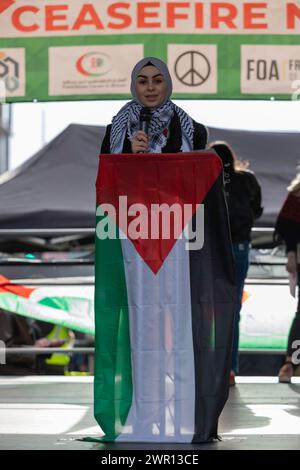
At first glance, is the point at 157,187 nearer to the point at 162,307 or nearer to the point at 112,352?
the point at 162,307

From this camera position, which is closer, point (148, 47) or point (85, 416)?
point (85, 416)

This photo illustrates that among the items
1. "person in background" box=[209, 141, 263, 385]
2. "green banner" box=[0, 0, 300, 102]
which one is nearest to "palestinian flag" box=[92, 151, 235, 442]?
"person in background" box=[209, 141, 263, 385]

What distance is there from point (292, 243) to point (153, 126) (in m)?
3.68

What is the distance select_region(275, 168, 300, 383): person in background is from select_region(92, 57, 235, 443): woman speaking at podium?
12.8 feet

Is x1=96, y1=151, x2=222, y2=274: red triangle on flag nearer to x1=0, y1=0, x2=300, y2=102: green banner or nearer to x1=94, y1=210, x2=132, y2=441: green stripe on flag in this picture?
x1=94, y1=210, x2=132, y2=441: green stripe on flag

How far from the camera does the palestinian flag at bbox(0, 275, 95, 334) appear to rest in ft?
37.3

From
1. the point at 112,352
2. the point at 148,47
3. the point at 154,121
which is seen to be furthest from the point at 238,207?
the point at 112,352

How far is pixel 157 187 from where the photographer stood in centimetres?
548

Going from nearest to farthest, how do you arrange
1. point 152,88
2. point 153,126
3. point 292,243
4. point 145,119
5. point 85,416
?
point 145,119
point 152,88
point 153,126
point 85,416
point 292,243

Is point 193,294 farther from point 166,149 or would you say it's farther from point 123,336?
point 166,149

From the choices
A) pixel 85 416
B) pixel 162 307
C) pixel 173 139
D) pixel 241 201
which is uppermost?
pixel 173 139

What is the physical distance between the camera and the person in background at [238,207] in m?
9.16

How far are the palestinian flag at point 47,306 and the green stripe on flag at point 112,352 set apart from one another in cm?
579

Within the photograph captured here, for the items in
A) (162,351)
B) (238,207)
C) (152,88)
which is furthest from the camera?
(238,207)
